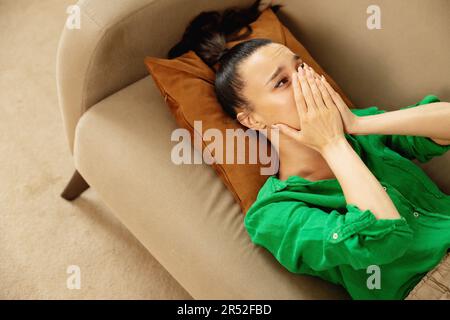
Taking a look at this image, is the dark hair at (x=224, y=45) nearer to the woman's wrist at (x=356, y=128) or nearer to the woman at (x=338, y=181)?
the woman at (x=338, y=181)

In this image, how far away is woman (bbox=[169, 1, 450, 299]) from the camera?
88 centimetres

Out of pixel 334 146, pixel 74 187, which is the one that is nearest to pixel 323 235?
pixel 334 146

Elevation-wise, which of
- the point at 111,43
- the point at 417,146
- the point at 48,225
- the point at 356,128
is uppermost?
the point at 111,43

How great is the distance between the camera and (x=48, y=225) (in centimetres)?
154

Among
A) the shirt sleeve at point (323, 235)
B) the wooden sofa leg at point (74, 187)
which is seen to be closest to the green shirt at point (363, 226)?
the shirt sleeve at point (323, 235)

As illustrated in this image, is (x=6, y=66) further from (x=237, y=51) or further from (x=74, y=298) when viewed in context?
(x=237, y=51)

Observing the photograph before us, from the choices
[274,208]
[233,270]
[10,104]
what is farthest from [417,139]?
[10,104]

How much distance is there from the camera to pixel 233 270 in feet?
3.45

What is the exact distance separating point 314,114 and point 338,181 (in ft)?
0.54

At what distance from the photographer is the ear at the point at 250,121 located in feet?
3.67

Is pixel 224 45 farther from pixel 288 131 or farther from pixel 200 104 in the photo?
pixel 288 131

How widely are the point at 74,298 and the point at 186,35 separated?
0.89 meters

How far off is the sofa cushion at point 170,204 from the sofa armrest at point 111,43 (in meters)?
0.04

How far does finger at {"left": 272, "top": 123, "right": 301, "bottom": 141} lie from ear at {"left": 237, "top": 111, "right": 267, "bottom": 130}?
4cm
